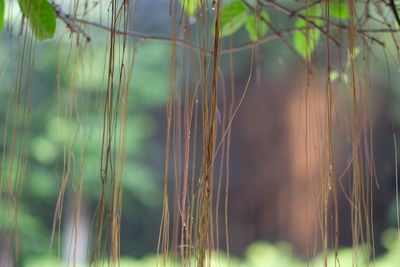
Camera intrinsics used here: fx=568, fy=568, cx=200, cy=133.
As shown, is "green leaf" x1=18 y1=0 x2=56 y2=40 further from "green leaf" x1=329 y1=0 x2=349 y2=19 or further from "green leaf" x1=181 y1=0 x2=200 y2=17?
"green leaf" x1=329 y1=0 x2=349 y2=19

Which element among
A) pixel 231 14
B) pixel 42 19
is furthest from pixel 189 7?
pixel 42 19

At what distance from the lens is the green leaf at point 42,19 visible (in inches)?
18.1

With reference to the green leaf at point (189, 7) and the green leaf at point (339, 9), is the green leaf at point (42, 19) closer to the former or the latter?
the green leaf at point (189, 7)

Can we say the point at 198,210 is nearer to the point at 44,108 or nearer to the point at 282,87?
the point at 282,87

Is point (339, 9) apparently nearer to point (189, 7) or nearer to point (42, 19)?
point (189, 7)

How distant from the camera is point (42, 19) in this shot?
18.7 inches

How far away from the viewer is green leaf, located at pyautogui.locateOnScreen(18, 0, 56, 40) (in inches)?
18.1

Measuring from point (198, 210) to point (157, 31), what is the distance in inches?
73.4

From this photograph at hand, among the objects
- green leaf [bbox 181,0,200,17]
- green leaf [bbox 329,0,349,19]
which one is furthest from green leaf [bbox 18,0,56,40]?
green leaf [bbox 329,0,349,19]

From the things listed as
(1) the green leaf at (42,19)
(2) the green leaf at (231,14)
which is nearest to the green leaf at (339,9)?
(2) the green leaf at (231,14)

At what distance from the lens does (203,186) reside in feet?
1.07

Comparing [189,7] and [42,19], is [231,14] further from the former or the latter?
[42,19]

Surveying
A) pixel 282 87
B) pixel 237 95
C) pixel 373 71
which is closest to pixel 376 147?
pixel 373 71

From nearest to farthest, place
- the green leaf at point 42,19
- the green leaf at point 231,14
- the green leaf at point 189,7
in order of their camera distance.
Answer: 1. the green leaf at point 189,7
2. the green leaf at point 42,19
3. the green leaf at point 231,14
